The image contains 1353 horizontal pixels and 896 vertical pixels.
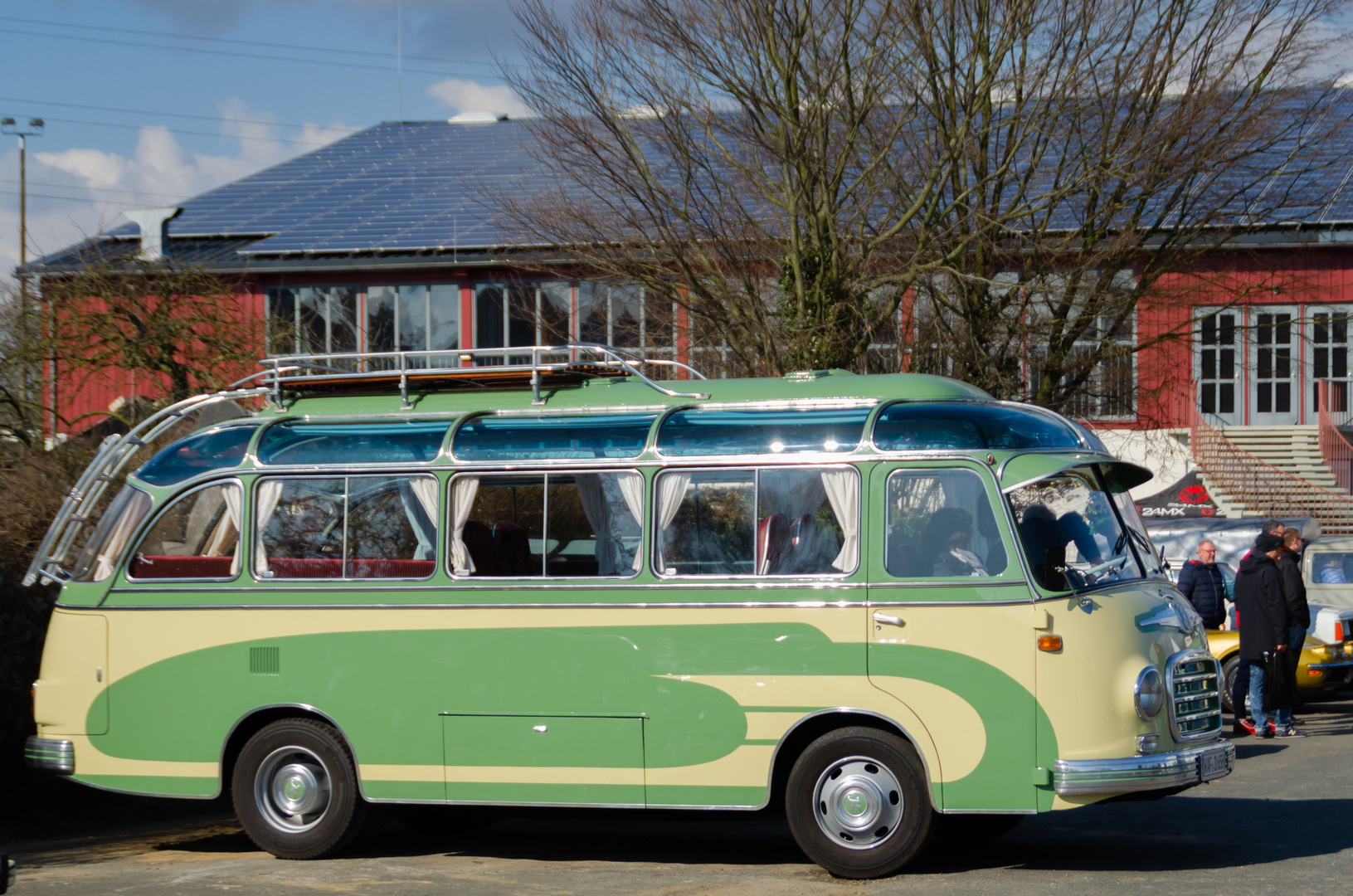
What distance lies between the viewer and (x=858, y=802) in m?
7.98

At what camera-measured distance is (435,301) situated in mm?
31062

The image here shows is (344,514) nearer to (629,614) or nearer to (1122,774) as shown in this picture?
(629,614)

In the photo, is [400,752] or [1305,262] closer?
[400,752]

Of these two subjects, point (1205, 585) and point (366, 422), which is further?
point (1205, 585)

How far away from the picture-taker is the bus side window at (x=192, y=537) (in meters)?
9.39

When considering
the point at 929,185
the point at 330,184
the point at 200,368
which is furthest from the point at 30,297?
the point at 330,184

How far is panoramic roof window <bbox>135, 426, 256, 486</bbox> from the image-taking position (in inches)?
376

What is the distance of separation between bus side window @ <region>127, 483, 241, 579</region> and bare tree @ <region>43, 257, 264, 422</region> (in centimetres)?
673

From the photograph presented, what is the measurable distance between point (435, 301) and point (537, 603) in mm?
23290

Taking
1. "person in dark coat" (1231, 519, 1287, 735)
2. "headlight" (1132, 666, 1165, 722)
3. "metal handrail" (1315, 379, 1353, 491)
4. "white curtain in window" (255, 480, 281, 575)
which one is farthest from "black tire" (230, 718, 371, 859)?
"metal handrail" (1315, 379, 1353, 491)

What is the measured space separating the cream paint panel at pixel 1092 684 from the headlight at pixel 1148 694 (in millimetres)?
30

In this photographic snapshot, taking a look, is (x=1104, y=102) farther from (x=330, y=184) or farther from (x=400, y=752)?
(x=330, y=184)

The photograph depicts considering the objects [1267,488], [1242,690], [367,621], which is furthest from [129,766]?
[1267,488]

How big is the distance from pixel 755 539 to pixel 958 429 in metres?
1.37
